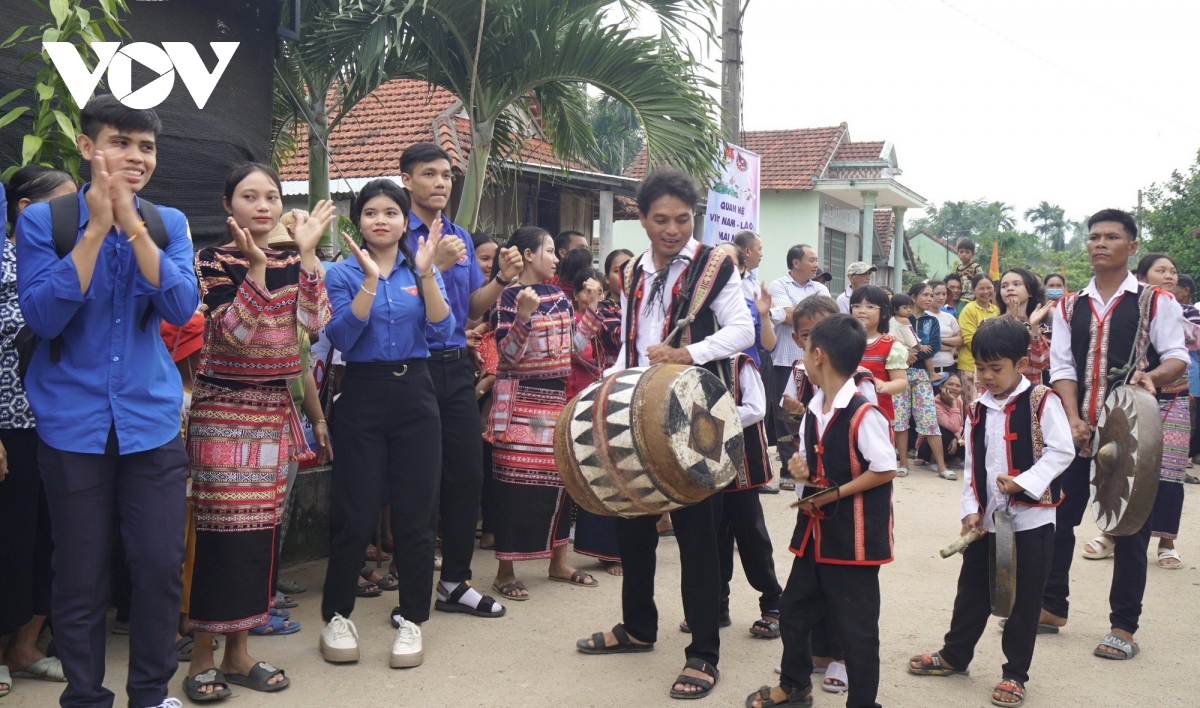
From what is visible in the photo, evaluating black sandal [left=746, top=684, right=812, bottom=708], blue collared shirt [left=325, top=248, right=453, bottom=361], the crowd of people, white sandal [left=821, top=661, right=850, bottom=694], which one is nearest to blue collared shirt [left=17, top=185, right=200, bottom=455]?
the crowd of people

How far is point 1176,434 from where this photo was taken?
5.43 m

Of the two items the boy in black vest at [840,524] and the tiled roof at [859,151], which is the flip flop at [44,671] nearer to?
the boy in black vest at [840,524]

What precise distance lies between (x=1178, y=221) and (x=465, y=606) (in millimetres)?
20559

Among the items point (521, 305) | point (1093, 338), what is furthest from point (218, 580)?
point (1093, 338)

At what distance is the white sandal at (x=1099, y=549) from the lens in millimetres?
6336

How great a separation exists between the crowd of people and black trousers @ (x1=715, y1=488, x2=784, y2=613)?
12 mm

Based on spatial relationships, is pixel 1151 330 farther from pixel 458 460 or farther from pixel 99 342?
pixel 99 342

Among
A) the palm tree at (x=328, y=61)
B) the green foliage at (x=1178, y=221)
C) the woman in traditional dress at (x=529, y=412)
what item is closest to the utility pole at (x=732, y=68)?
the palm tree at (x=328, y=61)

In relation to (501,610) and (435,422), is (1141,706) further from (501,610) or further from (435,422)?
(435,422)

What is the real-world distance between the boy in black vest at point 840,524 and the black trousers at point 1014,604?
2.33 ft

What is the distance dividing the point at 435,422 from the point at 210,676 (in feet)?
4.29

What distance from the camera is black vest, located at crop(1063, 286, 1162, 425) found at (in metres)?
4.65

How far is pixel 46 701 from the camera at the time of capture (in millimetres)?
3543

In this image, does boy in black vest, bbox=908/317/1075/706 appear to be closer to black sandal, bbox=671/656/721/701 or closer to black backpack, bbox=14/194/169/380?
black sandal, bbox=671/656/721/701
